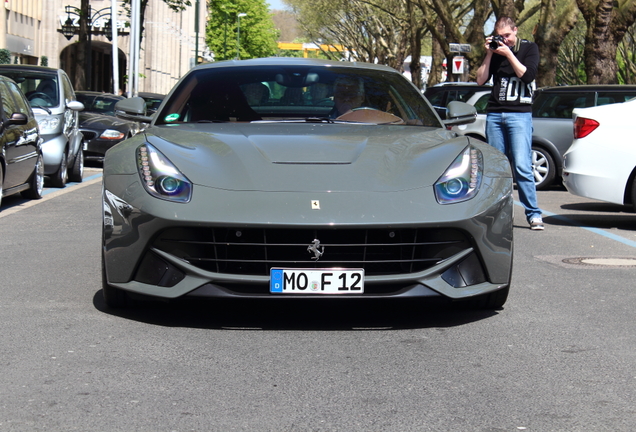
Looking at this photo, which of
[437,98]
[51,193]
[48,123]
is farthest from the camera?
[437,98]

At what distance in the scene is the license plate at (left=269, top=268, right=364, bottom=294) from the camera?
4.78m

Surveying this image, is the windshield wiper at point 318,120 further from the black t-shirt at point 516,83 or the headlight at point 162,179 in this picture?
the black t-shirt at point 516,83

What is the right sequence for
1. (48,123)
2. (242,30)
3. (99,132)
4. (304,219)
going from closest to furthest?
(304,219)
(48,123)
(99,132)
(242,30)

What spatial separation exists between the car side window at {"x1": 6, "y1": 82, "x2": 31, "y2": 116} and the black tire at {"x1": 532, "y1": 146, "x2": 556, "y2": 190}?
25.3ft

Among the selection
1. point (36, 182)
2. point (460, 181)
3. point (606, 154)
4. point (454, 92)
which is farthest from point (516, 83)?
point (454, 92)

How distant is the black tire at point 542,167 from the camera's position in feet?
52.1

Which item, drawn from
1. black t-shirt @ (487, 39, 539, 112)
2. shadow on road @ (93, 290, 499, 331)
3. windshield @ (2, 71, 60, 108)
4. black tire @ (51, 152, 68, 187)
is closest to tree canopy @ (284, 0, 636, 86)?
windshield @ (2, 71, 60, 108)

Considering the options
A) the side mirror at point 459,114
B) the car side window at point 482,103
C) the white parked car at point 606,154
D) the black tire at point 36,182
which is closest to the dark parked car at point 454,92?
the car side window at point 482,103

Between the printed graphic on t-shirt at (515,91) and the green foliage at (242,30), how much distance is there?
3032 inches

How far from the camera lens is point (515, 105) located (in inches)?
388

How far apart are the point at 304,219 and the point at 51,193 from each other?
30.2 feet

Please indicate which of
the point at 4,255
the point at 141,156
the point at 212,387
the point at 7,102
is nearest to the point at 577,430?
the point at 212,387

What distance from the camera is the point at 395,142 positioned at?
215 inches

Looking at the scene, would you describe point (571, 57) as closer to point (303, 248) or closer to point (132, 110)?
point (132, 110)
